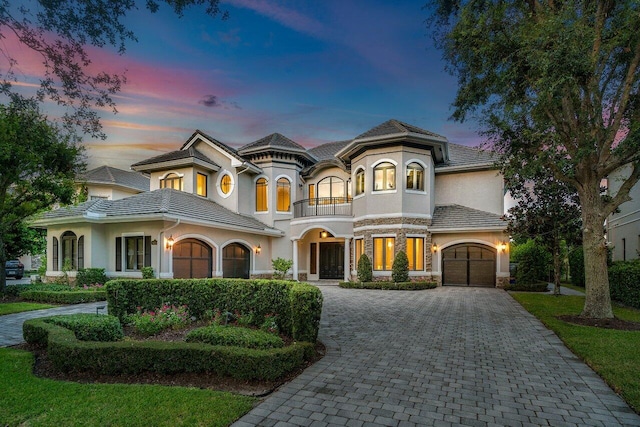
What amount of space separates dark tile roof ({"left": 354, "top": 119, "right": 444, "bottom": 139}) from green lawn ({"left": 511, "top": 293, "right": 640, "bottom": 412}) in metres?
10.1

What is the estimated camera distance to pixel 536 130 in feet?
31.6

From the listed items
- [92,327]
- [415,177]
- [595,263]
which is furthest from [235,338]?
[415,177]

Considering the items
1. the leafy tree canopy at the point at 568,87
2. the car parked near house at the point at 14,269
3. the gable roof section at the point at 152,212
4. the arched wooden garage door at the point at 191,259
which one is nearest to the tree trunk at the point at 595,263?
the leafy tree canopy at the point at 568,87

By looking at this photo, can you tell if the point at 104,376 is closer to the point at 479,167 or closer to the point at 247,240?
the point at 247,240

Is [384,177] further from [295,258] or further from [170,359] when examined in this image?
[170,359]

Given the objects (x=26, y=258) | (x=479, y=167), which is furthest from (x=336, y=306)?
(x=26, y=258)

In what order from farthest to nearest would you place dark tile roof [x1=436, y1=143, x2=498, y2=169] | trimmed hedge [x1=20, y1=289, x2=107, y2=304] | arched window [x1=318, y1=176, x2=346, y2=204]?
1. arched window [x1=318, y1=176, x2=346, y2=204]
2. dark tile roof [x1=436, y1=143, x2=498, y2=169]
3. trimmed hedge [x1=20, y1=289, x2=107, y2=304]

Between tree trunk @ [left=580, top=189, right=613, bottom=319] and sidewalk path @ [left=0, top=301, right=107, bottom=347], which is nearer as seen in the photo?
sidewalk path @ [left=0, top=301, right=107, bottom=347]

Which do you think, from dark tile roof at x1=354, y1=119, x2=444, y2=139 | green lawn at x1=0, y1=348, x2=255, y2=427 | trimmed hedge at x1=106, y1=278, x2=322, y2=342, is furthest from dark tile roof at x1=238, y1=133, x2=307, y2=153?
green lawn at x1=0, y1=348, x2=255, y2=427

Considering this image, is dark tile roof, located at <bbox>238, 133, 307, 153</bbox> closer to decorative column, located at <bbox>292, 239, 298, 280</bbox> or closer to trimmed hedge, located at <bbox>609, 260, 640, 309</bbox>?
decorative column, located at <bbox>292, 239, 298, 280</bbox>

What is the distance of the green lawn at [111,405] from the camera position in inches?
142

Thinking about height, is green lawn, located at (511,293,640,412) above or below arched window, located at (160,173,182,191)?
below

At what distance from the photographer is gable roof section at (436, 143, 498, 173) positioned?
62.2 ft

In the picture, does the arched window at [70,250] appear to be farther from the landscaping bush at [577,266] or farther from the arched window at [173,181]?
the landscaping bush at [577,266]
